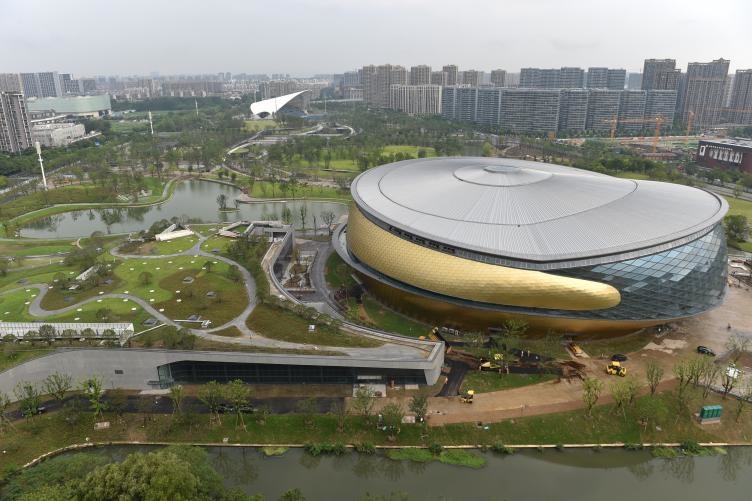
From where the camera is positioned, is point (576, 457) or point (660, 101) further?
point (660, 101)

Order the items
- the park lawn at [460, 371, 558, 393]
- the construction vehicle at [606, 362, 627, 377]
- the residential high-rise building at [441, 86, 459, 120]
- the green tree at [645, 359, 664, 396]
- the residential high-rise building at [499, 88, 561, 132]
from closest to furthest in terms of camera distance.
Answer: the green tree at [645, 359, 664, 396] → the park lawn at [460, 371, 558, 393] → the construction vehicle at [606, 362, 627, 377] → the residential high-rise building at [499, 88, 561, 132] → the residential high-rise building at [441, 86, 459, 120]

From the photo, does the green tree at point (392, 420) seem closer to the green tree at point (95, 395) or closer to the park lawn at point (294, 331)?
the park lawn at point (294, 331)

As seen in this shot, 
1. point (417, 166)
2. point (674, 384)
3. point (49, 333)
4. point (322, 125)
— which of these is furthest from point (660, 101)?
point (49, 333)

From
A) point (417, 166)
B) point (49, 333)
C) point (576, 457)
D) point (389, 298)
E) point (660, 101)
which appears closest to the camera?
point (576, 457)

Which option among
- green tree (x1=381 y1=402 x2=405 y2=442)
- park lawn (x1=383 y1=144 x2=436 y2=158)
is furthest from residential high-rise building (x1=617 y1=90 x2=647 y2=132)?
green tree (x1=381 y1=402 x2=405 y2=442)

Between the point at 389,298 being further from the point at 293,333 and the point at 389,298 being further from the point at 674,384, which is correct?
the point at 674,384

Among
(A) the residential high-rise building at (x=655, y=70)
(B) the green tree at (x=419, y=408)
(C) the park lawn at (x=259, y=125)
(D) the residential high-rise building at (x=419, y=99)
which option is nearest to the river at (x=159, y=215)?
(B) the green tree at (x=419, y=408)

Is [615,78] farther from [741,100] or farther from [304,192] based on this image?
[304,192]

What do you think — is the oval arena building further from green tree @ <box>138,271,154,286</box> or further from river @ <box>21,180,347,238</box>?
river @ <box>21,180,347,238</box>
